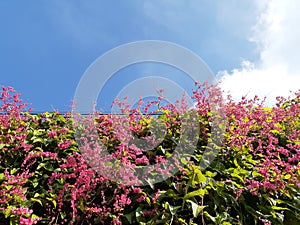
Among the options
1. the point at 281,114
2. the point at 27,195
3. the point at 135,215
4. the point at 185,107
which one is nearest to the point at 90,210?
the point at 135,215

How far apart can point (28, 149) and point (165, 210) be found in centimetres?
118

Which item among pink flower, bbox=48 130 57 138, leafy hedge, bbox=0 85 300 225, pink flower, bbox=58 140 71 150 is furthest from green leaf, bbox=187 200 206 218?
pink flower, bbox=48 130 57 138

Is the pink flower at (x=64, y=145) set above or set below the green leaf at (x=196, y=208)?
above

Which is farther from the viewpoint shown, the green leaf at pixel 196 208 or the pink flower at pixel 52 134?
the pink flower at pixel 52 134

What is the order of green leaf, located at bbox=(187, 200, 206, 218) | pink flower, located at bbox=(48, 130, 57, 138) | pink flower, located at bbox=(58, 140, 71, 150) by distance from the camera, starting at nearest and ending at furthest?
1. green leaf, located at bbox=(187, 200, 206, 218)
2. pink flower, located at bbox=(58, 140, 71, 150)
3. pink flower, located at bbox=(48, 130, 57, 138)

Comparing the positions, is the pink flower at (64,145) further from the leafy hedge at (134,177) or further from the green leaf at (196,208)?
the green leaf at (196,208)

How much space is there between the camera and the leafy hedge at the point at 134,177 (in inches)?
89.7

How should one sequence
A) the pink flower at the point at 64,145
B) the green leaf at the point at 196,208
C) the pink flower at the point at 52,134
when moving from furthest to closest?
1. the pink flower at the point at 52,134
2. the pink flower at the point at 64,145
3. the green leaf at the point at 196,208

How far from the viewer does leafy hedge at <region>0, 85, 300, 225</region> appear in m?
2.28

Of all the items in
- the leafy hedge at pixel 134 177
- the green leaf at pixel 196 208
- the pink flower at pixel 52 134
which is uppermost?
the pink flower at pixel 52 134

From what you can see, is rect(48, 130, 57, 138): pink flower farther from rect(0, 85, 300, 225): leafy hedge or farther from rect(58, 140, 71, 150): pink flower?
rect(58, 140, 71, 150): pink flower

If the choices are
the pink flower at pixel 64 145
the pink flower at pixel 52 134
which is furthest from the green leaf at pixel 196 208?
the pink flower at pixel 52 134

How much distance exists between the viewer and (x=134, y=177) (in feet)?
7.70

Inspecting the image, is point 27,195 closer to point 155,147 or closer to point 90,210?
point 90,210
